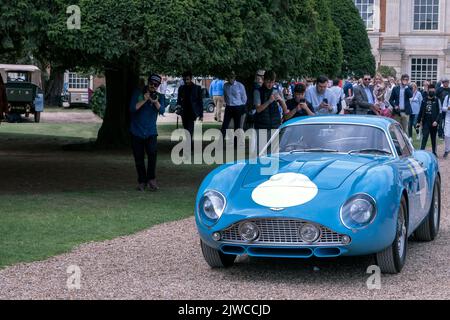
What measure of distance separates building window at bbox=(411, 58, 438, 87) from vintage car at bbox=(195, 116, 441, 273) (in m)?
52.4

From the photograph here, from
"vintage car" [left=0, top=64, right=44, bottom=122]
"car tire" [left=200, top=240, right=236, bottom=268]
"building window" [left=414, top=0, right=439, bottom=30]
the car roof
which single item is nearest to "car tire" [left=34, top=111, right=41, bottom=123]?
"vintage car" [left=0, top=64, right=44, bottom=122]

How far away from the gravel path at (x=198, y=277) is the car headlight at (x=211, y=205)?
54 centimetres

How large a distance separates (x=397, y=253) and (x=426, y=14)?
5503 cm

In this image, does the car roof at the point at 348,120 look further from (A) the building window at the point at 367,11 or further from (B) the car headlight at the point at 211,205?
(A) the building window at the point at 367,11

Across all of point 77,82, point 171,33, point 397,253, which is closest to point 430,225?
point 397,253

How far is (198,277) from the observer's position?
Answer: 7.57 meters

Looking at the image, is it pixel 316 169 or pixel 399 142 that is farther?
pixel 399 142

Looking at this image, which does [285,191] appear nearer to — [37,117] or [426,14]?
[37,117]

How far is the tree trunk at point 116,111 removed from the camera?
20953 millimetres

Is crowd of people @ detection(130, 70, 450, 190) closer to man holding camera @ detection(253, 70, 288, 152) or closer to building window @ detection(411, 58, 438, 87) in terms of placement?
man holding camera @ detection(253, 70, 288, 152)

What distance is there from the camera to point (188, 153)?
19.9 m
